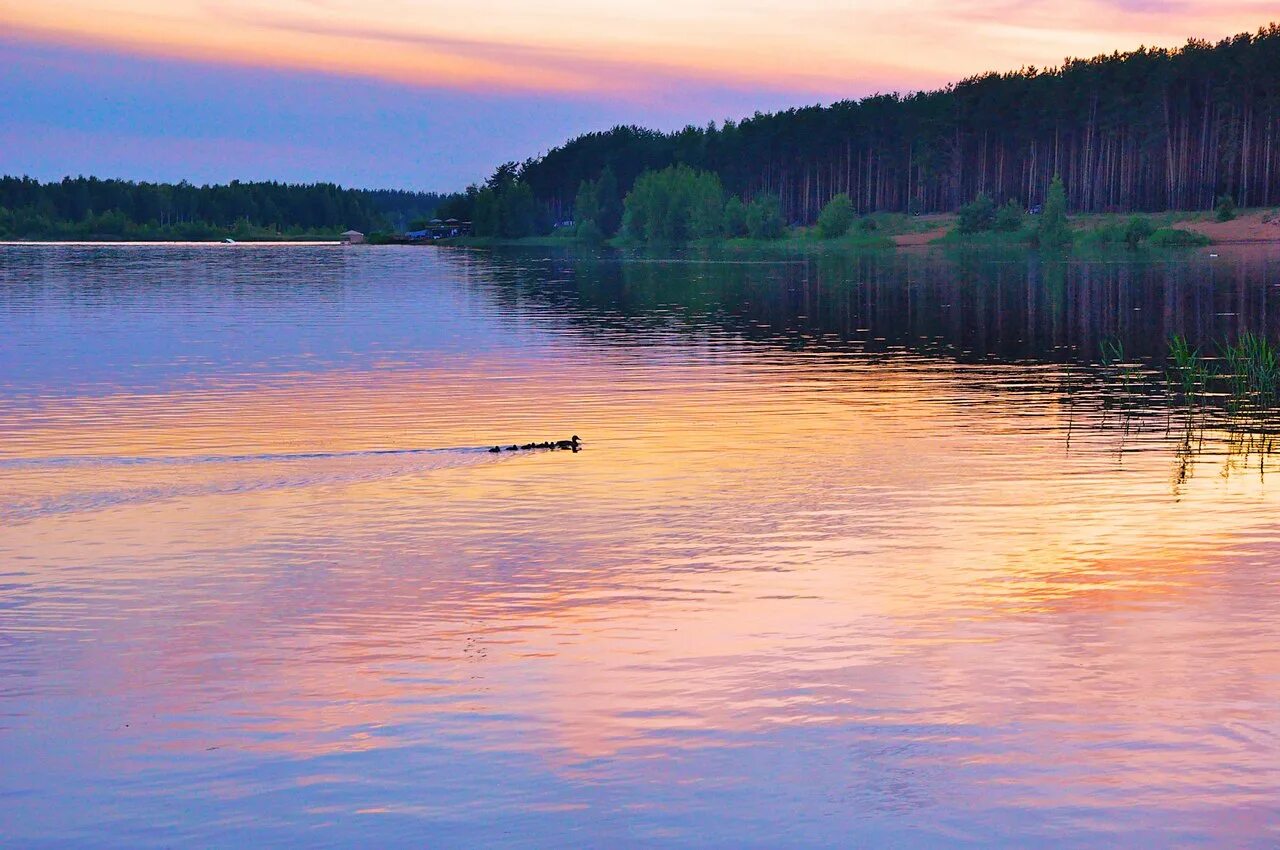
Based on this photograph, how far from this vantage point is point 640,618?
15867 millimetres

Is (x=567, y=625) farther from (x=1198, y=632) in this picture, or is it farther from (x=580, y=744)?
(x=1198, y=632)

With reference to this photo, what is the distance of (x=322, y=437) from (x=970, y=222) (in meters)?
161

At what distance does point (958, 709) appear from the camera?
12.8 meters

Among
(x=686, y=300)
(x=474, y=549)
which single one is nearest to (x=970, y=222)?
(x=686, y=300)

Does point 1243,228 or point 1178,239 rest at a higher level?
point 1243,228

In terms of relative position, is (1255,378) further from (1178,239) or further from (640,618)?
(1178,239)

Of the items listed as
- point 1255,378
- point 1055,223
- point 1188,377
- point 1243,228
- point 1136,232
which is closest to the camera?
point 1255,378

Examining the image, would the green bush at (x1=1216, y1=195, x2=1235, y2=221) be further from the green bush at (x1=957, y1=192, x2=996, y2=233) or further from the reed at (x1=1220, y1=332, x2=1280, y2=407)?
the reed at (x1=1220, y1=332, x2=1280, y2=407)

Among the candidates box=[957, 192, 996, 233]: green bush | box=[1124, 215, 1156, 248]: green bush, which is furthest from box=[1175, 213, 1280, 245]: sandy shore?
box=[957, 192, 996, 233]: green bush

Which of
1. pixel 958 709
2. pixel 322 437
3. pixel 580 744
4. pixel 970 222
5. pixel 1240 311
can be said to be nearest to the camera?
pixel 580 744

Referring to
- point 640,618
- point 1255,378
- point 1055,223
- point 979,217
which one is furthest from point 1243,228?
point 640,618

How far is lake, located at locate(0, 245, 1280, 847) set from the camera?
1096cm

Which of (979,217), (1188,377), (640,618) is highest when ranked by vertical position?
(979,217)

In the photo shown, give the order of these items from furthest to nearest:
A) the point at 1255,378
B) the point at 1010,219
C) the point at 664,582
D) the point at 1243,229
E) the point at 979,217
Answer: the point at 979,217 < the point at 1010,219 < the point at 1243,229 < the point at 1255,378 < the point at 664,582
